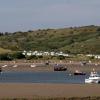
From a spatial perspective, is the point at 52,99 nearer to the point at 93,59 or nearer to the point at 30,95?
the point at 30,95

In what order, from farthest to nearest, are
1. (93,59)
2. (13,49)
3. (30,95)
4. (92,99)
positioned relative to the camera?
(13,49)
(93,59)
(30,95)
(92,99)

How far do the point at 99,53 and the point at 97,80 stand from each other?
128 metres

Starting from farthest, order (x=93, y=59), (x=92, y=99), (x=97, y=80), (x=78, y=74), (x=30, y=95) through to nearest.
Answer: (x=93, y=59) < (x=78, y=74) < (x=97, y=80) < (x=30, y=95) < (x=92, y=99)

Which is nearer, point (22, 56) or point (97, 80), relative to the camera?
point (97, 80)

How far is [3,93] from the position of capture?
46312mm

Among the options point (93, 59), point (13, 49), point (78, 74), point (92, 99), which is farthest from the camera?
point (13, 49)

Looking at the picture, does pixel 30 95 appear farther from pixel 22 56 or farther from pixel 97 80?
pixel 22 56

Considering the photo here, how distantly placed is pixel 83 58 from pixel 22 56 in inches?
681

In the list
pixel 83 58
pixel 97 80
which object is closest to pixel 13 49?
pixel 83 58

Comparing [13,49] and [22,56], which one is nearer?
[22,56]

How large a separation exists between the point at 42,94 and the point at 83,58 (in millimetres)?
122512

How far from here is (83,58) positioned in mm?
167125

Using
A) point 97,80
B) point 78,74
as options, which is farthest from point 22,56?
point 97,80

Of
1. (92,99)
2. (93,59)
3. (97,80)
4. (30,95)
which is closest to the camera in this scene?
(92,99)
